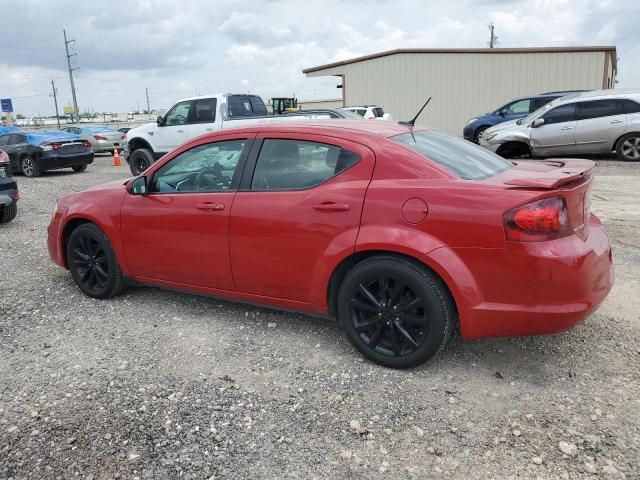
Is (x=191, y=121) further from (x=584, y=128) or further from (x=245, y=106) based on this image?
(x=584, y=128)

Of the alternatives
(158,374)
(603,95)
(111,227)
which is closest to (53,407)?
(158,374)

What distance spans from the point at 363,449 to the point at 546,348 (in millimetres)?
1609

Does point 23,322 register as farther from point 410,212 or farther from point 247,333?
point 410,212

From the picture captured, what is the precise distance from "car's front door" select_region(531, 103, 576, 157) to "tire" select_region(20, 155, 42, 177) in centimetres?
1279

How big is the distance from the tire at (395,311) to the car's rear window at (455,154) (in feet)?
2.26

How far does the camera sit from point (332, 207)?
3.41 m

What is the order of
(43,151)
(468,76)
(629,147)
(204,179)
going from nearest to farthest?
(204,179) < (629,147) < (43,151) < (468,76)

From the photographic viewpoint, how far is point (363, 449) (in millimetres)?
2668

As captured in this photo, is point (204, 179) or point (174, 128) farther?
point (174, 128)

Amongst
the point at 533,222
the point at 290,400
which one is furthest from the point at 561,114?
the point at 290,400

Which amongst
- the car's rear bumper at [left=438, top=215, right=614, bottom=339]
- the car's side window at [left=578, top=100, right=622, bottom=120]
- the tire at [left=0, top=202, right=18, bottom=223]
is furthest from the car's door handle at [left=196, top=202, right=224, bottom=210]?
the car's side window at [left=578, top=100, right=622, bottom=120]

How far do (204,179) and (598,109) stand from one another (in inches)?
476

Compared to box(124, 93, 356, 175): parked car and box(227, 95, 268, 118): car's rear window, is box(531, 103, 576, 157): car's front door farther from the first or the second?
box(227, 95, 268, 118): car's rear window

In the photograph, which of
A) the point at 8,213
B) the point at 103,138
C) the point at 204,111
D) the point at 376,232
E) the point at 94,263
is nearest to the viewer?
the point at 376,232
